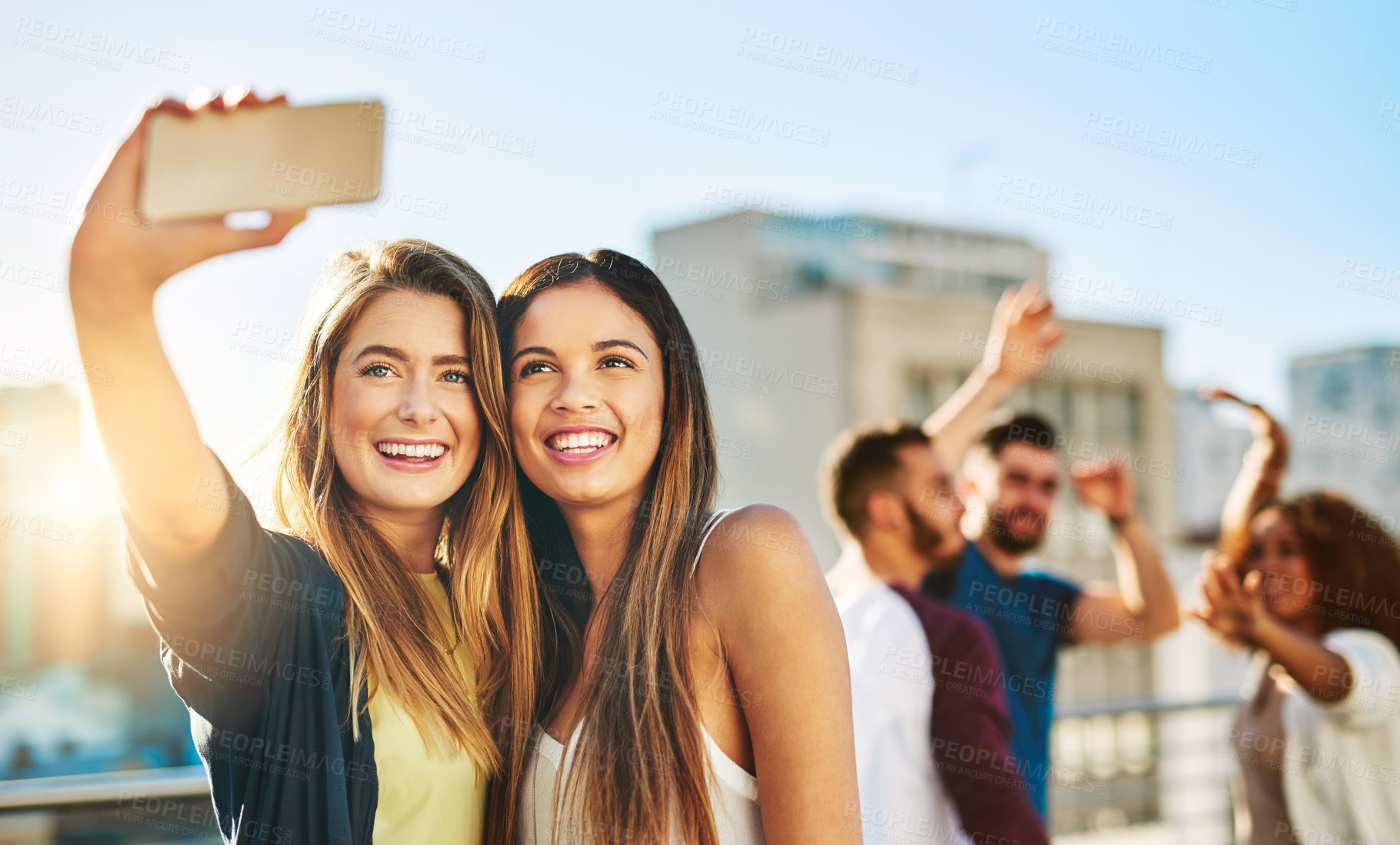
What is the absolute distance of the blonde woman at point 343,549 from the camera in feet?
4.99

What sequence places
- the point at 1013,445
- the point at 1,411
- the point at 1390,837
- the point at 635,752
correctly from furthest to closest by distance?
1. the point at 1,411
2. the point at 1013,445
3. the point at 1390,837
4. the point at 635,752

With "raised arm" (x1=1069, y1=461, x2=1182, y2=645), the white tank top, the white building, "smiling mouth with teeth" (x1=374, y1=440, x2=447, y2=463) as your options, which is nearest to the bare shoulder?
the white tank top

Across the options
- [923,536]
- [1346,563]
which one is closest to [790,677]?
[923,536]

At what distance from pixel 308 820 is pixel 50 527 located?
2.67m

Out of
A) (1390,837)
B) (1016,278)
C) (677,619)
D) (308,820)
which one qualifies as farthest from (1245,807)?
(1016,278)

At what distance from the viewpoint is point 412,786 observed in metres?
2.02

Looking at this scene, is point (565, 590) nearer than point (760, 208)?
Yes

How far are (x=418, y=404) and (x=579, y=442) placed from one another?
34 cm

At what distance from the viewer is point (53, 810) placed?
3074mm

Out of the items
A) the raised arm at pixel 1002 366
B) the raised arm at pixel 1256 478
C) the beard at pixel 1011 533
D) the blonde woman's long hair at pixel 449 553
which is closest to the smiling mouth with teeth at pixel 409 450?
the blonde woman's long hair at pixel 449 553

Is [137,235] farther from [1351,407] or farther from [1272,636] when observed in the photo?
[1351,407]

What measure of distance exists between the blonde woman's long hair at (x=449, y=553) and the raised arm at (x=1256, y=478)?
3025mm

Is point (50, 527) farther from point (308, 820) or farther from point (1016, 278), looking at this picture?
point (1016, 278)

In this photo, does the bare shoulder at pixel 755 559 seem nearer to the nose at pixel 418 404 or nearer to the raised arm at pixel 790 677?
the raised arm at pixel 790 677
